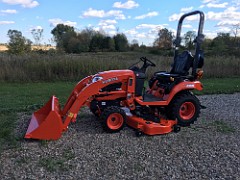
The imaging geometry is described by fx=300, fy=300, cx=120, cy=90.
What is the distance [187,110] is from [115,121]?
66.3 inches

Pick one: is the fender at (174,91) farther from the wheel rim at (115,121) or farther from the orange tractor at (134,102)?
the wheel rim at (115,121)

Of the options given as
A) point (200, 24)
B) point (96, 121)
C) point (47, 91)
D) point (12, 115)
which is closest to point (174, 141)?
point (96, 121)

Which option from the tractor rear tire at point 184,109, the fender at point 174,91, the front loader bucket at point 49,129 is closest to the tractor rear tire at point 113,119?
the fender at point 174,91

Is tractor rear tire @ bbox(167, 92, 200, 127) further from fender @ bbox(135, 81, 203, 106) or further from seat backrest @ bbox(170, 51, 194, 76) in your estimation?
seat backrest @ bbox(170, 51, 194, 76)

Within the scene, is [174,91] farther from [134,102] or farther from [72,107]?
[72,107]

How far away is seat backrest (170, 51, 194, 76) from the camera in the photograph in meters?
6.47

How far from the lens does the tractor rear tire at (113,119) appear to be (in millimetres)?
5637

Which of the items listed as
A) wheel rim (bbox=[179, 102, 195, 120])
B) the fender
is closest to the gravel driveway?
wheel rim (bbox=[179, 102, 195, 120])

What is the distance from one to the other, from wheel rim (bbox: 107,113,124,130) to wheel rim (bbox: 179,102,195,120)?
4.59 feet

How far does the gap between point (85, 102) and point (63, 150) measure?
1.12 metres

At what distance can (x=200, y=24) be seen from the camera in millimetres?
6230

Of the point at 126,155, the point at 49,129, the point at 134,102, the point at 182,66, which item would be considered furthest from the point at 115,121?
the point at 182,66

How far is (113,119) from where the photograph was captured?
5.77m

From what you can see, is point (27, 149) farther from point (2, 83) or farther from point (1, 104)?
point (2, 83)
